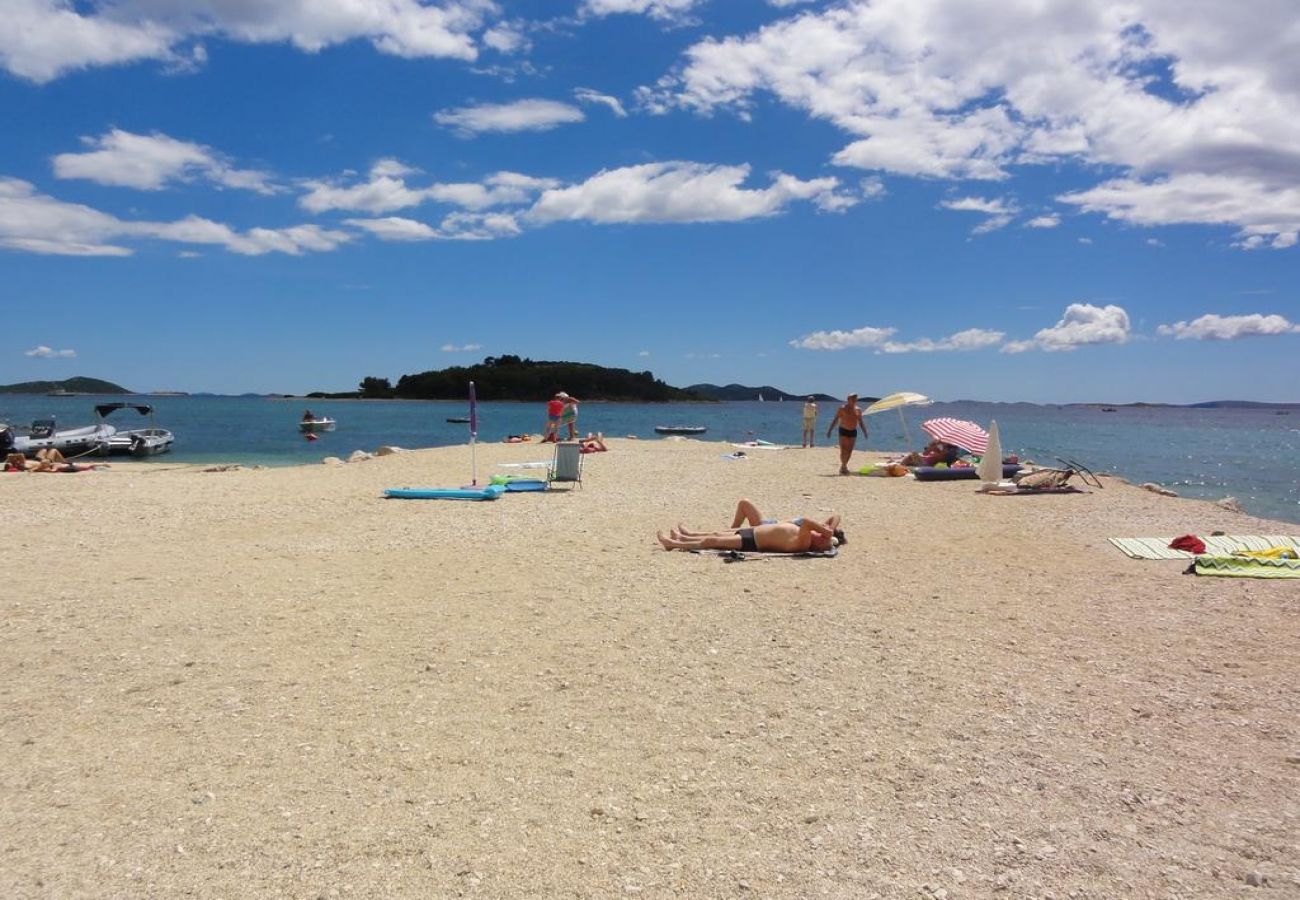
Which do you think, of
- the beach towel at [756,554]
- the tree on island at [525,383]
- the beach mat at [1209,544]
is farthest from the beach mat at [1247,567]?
the tree on island at [525,383]

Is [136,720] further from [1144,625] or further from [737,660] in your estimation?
[1144,625]

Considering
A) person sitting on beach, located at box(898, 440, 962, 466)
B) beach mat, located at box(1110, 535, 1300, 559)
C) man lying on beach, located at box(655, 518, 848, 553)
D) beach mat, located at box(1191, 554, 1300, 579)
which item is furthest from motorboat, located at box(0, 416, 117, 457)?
beach mat, located at box(1191, 554, 1300, 579)

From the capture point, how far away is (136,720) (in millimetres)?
4812

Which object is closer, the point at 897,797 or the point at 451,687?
the point at 897,797

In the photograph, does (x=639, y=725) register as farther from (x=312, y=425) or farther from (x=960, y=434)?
(x=312, y=425)

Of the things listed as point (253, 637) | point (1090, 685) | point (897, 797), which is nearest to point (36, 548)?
point (253, 637)

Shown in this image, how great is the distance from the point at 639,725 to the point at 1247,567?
7.76 metres

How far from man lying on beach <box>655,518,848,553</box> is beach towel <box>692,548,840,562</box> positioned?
28 millimetres

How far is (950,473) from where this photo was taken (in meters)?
18.5

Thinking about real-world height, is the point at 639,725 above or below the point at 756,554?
below

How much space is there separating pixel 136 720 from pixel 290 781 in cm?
141

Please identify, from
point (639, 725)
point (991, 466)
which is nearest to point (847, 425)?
point (991, 466)

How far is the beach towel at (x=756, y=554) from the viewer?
31.9ft

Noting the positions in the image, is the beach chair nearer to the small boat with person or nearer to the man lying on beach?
the man lying on beach
